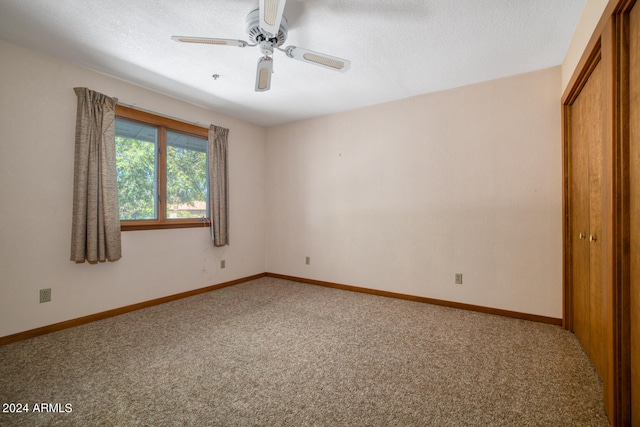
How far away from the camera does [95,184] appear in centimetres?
273

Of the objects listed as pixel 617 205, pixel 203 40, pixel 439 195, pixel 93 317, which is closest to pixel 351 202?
pixel 439 195

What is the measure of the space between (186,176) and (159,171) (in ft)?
1.19

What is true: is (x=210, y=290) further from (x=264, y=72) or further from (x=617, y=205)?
(x=617, y=205)

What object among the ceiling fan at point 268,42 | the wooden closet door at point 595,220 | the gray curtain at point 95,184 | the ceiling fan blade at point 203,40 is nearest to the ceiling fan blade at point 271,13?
the ceiling fan at point 268,42

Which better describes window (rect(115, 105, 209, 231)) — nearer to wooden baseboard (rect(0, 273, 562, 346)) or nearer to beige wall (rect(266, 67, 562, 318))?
wooden baseboard (rect(0, 273, 562, 346))

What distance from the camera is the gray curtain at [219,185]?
12.7 feet

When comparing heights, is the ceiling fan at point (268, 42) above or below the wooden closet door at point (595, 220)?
above

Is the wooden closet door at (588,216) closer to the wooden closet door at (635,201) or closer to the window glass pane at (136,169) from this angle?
the wooden closet door at (635,201)

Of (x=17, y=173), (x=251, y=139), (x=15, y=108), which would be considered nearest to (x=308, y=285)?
(x=251, y=139)

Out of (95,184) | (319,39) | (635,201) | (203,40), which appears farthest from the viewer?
(95,184)

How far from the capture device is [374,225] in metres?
3.76

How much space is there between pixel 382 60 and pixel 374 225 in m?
1.93

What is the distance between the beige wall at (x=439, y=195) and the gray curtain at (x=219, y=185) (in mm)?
968

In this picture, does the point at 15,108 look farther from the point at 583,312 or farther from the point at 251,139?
the point at 583,312
